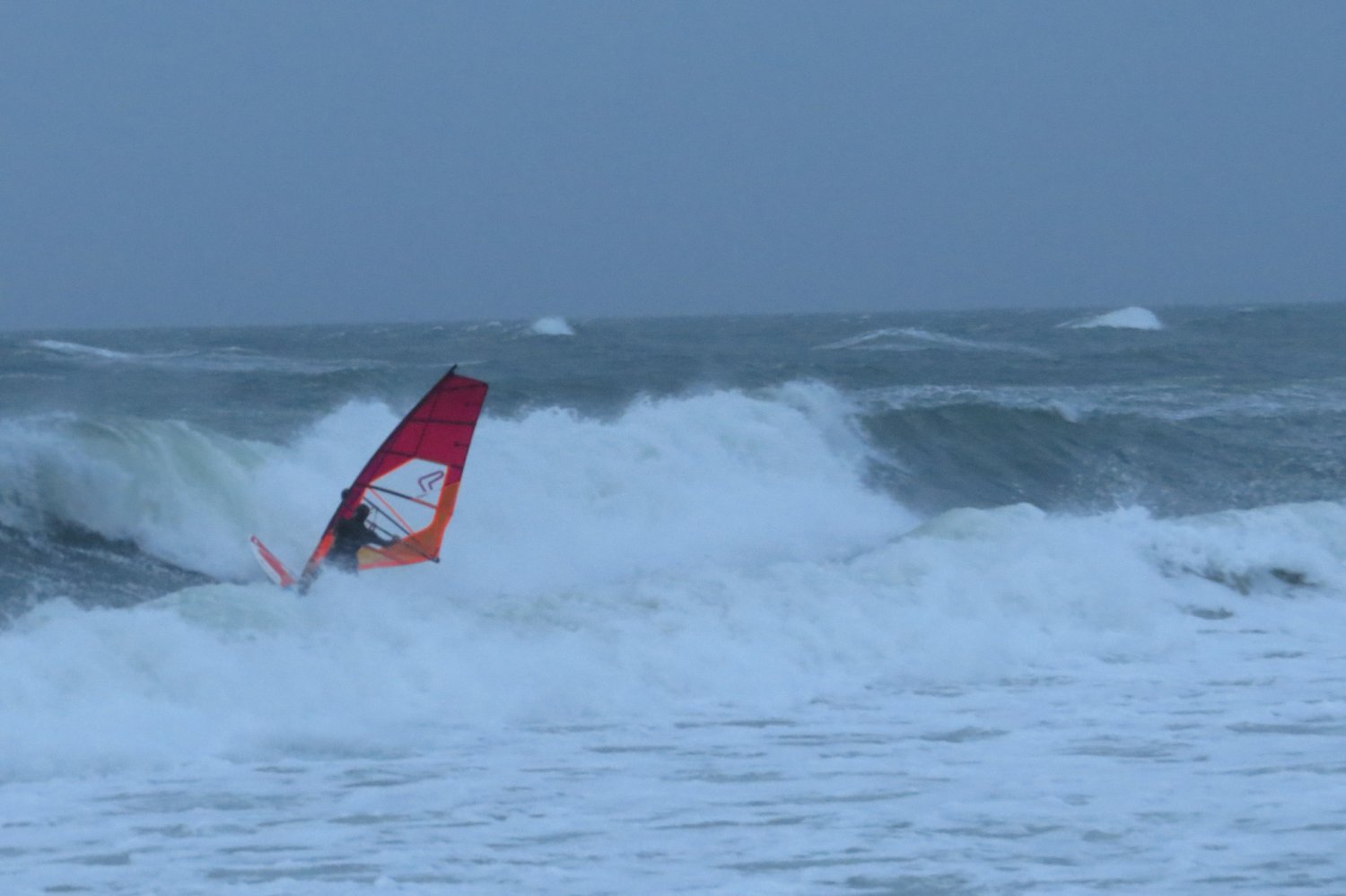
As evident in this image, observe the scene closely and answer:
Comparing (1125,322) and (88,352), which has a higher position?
(1125,322)

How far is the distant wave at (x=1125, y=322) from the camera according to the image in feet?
181

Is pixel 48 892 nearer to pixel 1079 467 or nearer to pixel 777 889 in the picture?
pixel 777 889

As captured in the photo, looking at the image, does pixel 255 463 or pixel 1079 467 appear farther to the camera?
pixel 1079 467

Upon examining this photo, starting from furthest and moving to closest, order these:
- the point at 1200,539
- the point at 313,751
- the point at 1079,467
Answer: the point at 1079,467
the point at 1200,539
the point at 313,751

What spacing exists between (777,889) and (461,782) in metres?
1.60

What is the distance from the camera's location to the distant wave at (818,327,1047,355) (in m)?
36.2

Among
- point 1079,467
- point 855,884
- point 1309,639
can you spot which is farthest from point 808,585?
point 1079,467

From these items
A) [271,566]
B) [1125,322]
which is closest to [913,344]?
[1125,322]

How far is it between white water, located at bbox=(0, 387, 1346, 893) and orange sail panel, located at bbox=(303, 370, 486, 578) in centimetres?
28

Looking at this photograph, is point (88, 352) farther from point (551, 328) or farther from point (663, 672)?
point (663, 672)

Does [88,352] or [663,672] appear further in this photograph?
[88,352]

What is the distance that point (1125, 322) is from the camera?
2323 inches

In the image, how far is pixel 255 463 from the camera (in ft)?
37.0

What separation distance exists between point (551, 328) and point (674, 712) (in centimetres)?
4879
